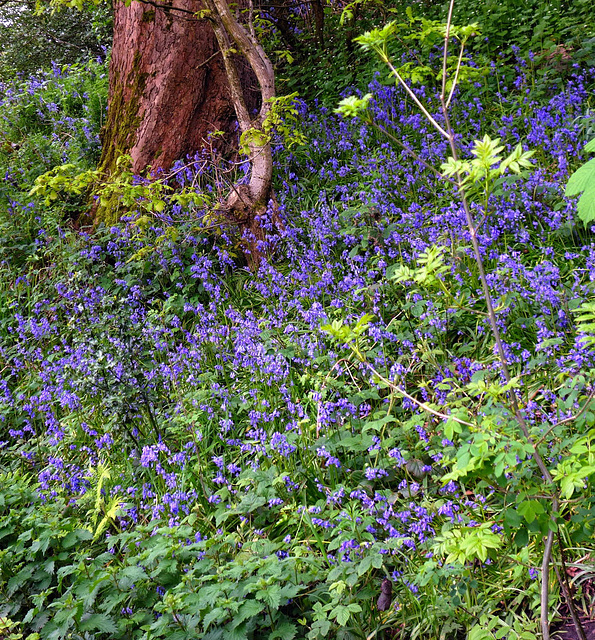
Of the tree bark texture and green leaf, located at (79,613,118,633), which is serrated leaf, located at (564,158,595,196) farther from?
the tree bark texture

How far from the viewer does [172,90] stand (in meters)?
5.72

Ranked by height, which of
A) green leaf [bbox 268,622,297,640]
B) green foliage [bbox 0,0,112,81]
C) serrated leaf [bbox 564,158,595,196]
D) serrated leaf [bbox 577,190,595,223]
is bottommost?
green leaf [bbox 268,622,297,640]

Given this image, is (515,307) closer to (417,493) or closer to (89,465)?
(417,493)

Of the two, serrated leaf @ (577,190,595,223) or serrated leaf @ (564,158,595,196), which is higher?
serrated leaf @ (564,158,595,196)


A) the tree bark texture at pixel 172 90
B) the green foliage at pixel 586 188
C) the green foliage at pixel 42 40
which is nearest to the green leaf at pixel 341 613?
the green foliage at pixel 586 188

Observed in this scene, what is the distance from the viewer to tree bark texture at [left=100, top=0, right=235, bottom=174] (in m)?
5.73

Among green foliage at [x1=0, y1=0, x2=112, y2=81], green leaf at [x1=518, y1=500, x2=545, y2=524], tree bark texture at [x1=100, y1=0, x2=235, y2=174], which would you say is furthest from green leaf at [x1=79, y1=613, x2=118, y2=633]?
green foliage at [x1=0, y1=0, x2=112, y2=81]

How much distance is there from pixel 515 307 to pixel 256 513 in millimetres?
1777

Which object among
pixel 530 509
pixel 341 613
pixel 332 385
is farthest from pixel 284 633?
pixel 332 385

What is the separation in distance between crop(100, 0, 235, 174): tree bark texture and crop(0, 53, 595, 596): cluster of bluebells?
410 millimetres

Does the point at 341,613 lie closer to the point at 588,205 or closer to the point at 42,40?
the point at 588,205

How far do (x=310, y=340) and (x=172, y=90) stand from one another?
3344 mm

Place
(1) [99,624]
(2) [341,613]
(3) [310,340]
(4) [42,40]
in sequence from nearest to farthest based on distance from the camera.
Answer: (2) [341,613] < (1) [99,624] < (3) [310,340] < (4) [42,40]

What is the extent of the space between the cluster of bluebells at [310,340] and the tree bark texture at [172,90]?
0.41 m
